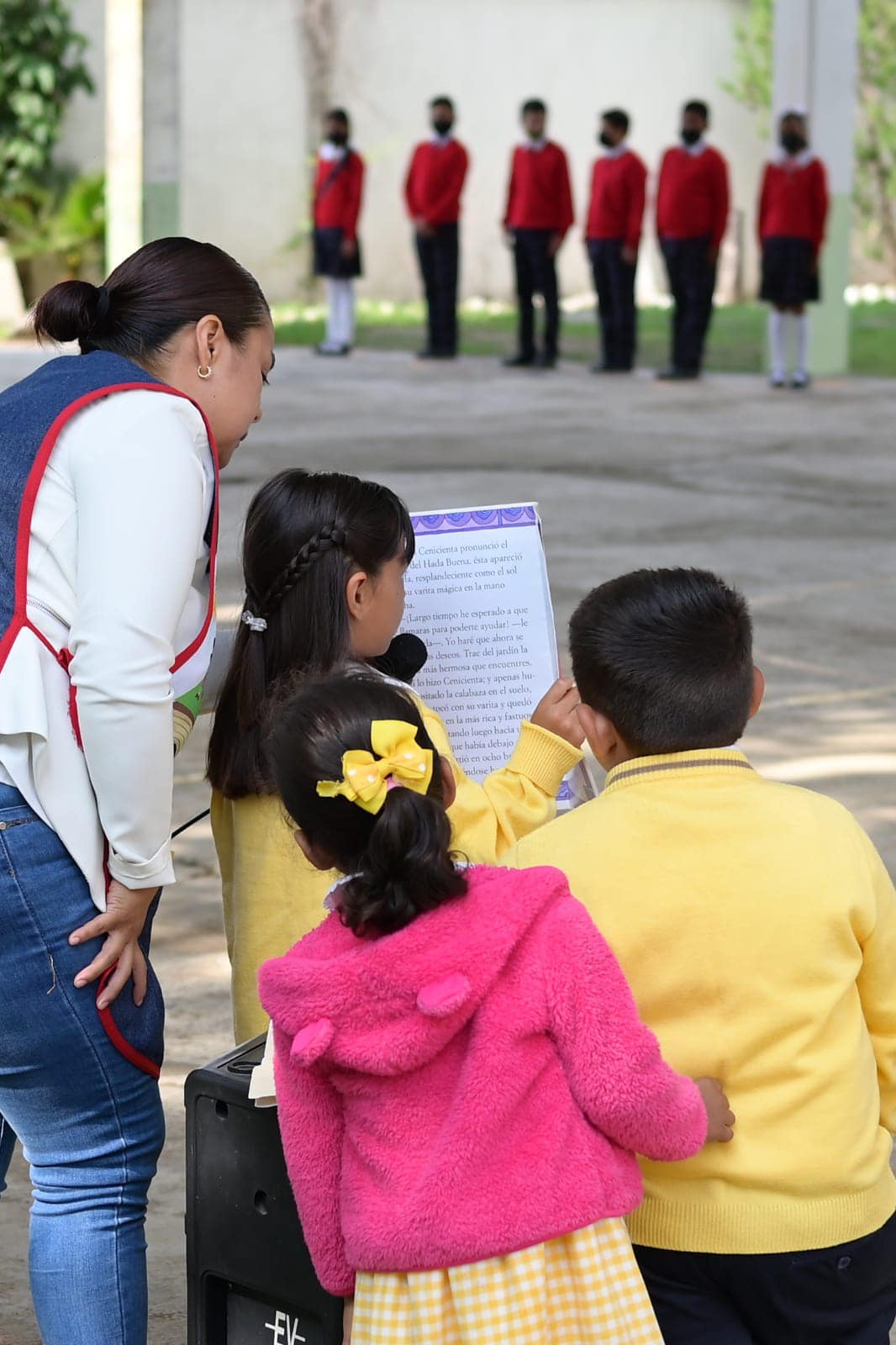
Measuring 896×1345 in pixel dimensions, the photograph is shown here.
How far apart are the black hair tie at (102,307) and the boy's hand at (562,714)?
2.02 feet

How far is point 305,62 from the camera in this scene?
66.7 ft

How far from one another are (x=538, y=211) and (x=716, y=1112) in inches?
539

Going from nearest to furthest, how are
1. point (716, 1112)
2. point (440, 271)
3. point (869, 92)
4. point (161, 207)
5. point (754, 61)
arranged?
point (716, 1112) → point (440, 271) → point (161, 207) → point (754, 61) → point (869, 92)

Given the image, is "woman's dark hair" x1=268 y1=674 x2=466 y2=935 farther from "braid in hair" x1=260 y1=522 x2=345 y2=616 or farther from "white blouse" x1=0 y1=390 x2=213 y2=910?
"braid in hair" x1=260 y1=522 x2=345 y2=616

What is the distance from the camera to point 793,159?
13539 mm

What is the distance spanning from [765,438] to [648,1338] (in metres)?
9.80

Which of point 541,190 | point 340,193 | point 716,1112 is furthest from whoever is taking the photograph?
point 340,193

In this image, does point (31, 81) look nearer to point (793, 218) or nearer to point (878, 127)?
point (793, 218)

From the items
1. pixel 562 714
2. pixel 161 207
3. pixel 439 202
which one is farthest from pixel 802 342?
pixel 562 714

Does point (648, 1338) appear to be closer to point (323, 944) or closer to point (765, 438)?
point (323, 944)

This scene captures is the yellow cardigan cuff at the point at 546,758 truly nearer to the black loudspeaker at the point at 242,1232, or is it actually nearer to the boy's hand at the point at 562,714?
the boy's hand at the point at 562,714

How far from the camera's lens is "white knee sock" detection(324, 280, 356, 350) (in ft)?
52.1

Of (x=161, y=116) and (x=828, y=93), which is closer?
(x=828, y=93)

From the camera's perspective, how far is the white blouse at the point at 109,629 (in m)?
1.77
